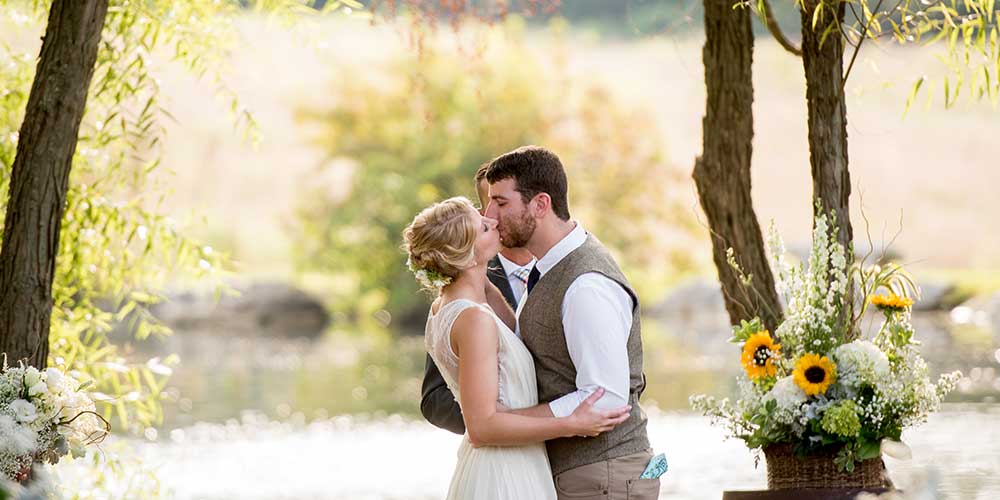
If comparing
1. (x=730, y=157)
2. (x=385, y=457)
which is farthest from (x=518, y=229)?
(x=385, y=457)

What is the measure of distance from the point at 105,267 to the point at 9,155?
1.95ft

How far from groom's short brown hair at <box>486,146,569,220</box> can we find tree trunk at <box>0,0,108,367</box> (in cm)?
152

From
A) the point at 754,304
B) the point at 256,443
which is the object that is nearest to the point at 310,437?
the point at 256,443

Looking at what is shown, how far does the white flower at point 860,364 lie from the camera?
Result: 3213 mm

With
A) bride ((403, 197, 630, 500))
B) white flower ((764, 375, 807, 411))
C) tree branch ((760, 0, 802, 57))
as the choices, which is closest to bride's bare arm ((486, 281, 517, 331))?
bride ((403, 197, 630, 500))

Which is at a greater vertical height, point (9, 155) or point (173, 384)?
point (9, 155)

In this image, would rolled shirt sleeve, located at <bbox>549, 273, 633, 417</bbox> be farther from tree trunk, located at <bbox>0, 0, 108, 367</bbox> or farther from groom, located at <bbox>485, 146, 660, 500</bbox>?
tree trunk, located at <bbox>0, 0, 108, 367</bbox>

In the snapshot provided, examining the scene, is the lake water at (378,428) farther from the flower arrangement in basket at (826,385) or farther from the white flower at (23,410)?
Answer: the white flower at (23,410)

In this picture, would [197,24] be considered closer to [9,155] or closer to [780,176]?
[9,155]

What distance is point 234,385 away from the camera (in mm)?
14719

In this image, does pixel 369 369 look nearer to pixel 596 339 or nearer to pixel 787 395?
pixel 787 395

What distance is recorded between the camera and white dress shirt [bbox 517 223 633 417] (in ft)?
9.52

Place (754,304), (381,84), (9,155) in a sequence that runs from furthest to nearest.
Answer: (381,84) → (9,155) → (754,304)

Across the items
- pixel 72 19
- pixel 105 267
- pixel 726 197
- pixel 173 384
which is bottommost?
pixel 173 384
